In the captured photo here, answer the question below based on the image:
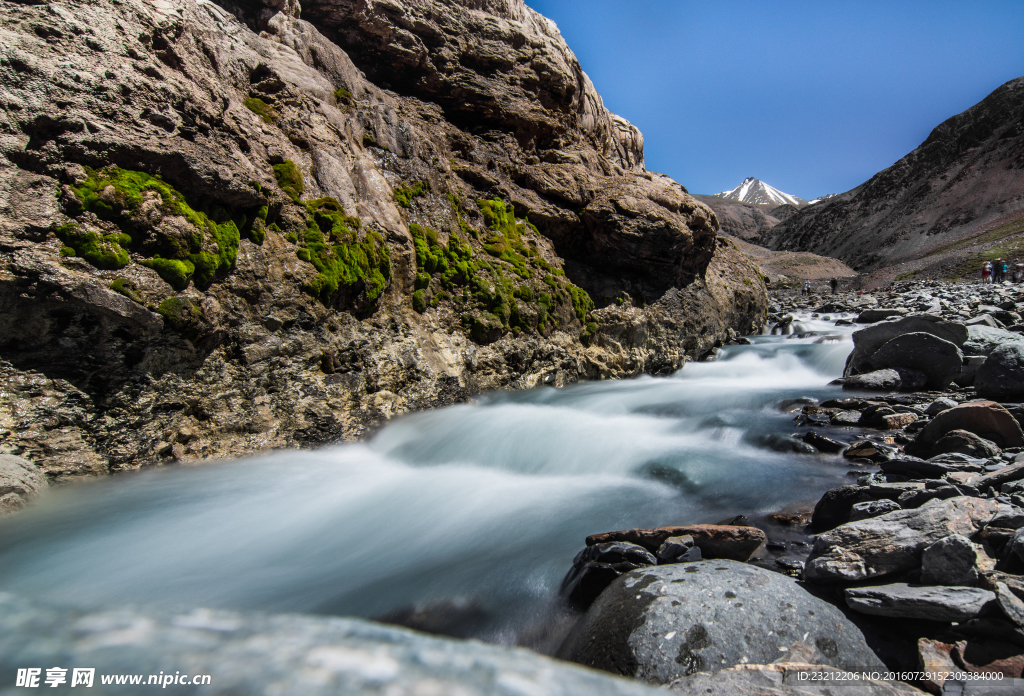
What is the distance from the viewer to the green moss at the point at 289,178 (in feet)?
21.7

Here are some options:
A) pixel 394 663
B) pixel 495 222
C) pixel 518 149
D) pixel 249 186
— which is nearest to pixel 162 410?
pixel 249 186

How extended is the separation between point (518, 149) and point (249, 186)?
7.98 metres

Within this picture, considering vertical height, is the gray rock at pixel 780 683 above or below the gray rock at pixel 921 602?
below

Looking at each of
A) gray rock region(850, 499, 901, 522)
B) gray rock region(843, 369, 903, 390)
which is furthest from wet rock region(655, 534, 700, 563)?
gray rock region(843, 369, 903, 390)

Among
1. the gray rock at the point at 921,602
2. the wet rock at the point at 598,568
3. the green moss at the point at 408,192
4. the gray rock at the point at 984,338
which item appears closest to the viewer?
the gray rock at the point at 921,602

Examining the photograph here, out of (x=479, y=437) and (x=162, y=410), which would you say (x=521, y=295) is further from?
(x=162, y=410)

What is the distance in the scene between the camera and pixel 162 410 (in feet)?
16.6

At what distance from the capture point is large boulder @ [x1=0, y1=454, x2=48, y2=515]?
393 cm

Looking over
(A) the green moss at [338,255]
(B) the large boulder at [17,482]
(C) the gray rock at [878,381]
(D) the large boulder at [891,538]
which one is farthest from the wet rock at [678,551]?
(C) the gray rock at [878,381]

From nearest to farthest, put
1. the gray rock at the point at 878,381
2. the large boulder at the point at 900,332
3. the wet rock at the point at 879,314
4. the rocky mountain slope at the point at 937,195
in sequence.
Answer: the gray rock at the point at 878,381
the large boulder at the point at 900,332
the wet rock at the point at 879,314
the rocky mountain slope at the point at 937,195

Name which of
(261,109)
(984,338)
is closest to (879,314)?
(984,338)

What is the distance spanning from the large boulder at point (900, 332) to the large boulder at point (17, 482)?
13301 mm

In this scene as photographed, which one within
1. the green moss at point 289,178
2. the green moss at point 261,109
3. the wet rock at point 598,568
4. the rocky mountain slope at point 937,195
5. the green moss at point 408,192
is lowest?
the wet rock at point 598,568

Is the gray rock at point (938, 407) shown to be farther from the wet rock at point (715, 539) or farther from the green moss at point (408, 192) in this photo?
the green moss at point (408, 192)
